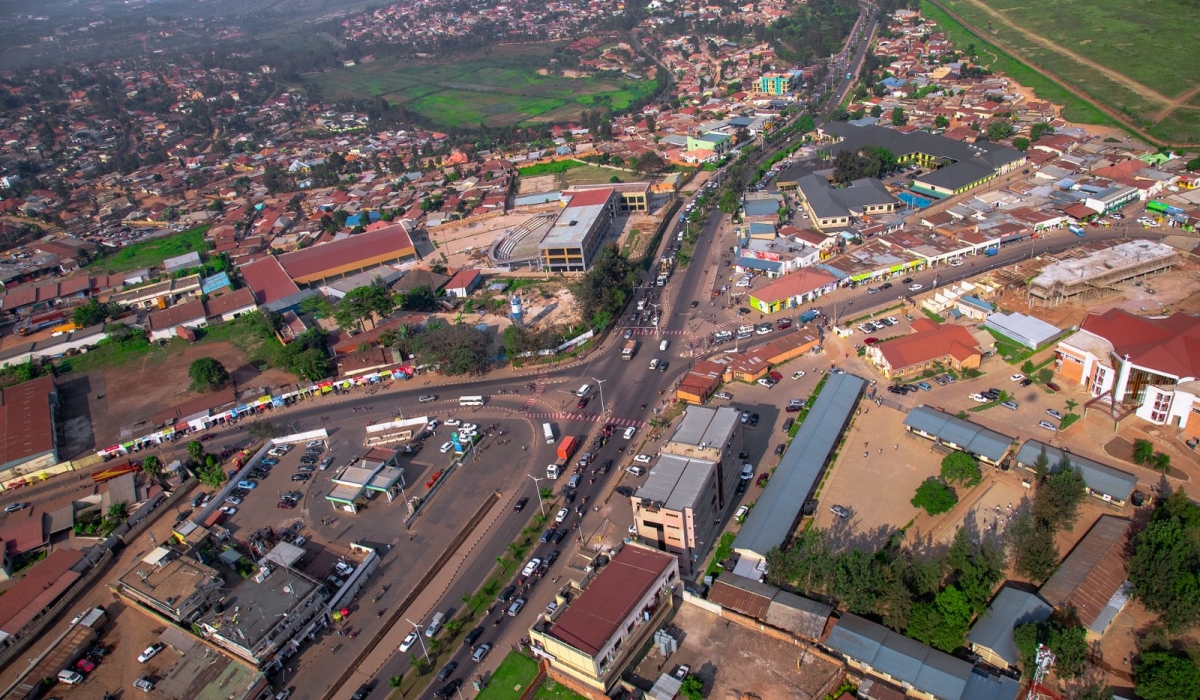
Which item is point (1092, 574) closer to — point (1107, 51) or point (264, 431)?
point (264, 431)

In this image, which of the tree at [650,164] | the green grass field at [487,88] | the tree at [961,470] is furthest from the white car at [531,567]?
the green grass field at [487,88]

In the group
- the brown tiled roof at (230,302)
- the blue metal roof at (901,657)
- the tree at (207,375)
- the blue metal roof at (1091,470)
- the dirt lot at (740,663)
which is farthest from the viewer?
the brown tiled roof at (230,302)

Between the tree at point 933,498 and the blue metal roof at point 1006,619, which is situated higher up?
the blue metal roof at point 1006,619

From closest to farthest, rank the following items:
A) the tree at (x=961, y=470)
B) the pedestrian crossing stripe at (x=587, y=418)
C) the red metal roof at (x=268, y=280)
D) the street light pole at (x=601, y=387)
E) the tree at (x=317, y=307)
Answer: the tree at (x=961, y=470) → the pedestrian crossing stripe at (x=587, y=418) → the street light pole at (x=601, y=387) → the tree at (x=317, y=307) → the red metal roof at (x=268, y=280)

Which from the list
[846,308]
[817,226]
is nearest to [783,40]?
[817,226]

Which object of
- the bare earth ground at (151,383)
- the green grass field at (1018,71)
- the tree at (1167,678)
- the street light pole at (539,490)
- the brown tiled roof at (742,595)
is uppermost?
the tree at (1167,678)

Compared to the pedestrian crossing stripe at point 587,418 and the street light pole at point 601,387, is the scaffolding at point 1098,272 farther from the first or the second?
the street light pole at point 601,387
